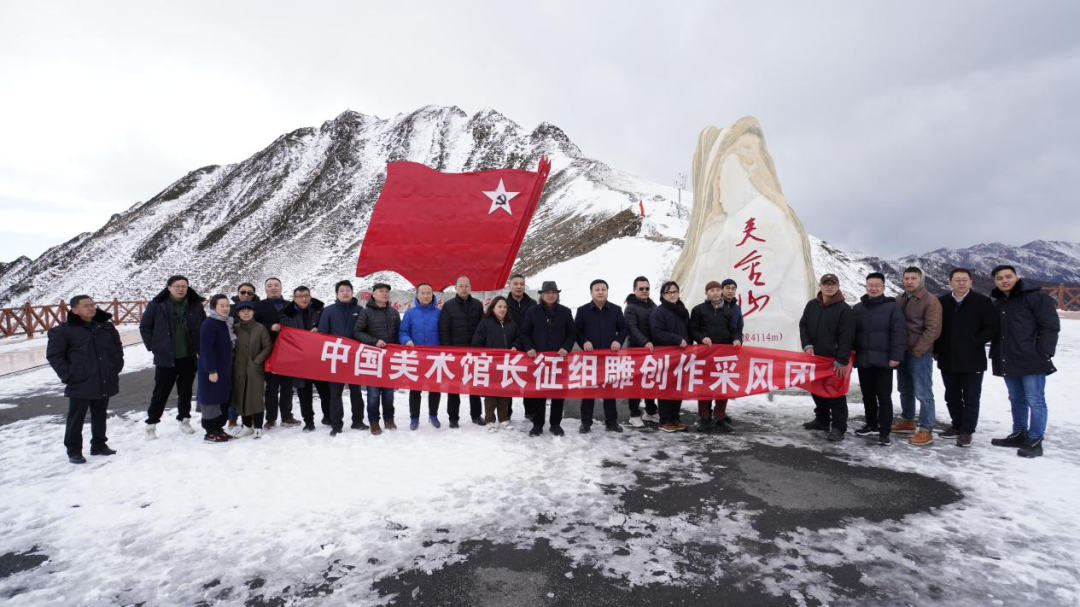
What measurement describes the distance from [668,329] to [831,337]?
1818mm

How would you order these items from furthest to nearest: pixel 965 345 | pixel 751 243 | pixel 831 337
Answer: pixel 751 243 < pixel 831 337 < pixel 965 345

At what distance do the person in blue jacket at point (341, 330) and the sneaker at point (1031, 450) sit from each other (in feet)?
23.0

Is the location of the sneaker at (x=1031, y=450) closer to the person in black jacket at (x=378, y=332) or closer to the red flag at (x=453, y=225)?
the red flag at (x=453, y=225)

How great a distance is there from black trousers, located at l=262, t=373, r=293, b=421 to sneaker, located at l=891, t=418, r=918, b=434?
7251 mm

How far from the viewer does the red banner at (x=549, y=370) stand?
5887 mm

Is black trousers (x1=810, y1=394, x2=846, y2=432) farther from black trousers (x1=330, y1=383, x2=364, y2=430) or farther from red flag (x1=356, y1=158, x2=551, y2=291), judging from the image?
black trousers (x1=330, y1=383, x2=364, y2=430)

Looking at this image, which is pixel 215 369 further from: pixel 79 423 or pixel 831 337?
pixel 831 337

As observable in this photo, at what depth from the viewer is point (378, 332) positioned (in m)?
6.10

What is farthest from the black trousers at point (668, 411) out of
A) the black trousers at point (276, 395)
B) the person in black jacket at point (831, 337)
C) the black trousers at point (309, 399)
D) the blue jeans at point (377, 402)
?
the black trousers at point (276, 395)

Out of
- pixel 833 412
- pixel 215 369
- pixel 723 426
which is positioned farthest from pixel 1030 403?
pixel 215 369

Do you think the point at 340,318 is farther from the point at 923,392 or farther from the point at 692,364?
the point at 923,392

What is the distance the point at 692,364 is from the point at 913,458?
2.29 meters

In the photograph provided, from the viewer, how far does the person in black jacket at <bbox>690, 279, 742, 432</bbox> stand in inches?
236

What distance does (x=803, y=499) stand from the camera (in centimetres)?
402
